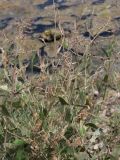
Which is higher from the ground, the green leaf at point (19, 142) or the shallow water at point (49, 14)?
the green leaf at point (19, 142)

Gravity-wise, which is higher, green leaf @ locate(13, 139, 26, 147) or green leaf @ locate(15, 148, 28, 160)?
green leaf @ locate(13, 139, 26, 147)

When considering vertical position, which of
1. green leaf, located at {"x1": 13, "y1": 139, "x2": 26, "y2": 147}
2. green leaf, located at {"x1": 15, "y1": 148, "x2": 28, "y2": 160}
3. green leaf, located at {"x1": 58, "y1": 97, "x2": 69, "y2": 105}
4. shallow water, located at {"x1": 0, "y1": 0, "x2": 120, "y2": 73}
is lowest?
shallow water, located at {"x1": 0, "y1": 0, "x2": 120, "y2": 73}

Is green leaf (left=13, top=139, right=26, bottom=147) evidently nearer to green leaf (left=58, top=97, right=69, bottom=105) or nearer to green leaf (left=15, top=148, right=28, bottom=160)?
green leaf (left=15, top=148, right=28, bottom=160)

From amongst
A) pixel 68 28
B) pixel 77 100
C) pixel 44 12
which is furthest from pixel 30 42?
pixel 77 100

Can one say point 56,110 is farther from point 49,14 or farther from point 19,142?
point 49,14

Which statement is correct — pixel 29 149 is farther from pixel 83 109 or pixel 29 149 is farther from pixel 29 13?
pixel 29 13

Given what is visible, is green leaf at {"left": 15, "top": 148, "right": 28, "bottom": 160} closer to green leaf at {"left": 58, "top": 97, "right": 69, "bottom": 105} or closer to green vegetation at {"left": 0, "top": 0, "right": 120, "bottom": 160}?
green vegetation at {"left": 0, "top": 0, "right": 120, "bottom": 160}

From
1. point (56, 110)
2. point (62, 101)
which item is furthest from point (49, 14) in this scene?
point (62, 101)

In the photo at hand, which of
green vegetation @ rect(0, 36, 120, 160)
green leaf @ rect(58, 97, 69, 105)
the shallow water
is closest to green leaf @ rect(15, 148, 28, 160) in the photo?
green vegetation @ rect(0, 36, 120, 160)

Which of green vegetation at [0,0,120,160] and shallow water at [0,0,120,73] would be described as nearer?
green vegetation at [0,0,120,160]

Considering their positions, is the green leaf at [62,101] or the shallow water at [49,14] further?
the shallow water at [49,14]

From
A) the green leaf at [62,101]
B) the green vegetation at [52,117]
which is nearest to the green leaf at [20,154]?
the green vegetation at [52,117]

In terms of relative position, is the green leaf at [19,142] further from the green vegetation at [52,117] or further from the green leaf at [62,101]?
the green leaf at [62,101]

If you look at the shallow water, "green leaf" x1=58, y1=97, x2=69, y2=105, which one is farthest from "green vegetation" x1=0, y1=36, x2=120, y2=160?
the shallow water
